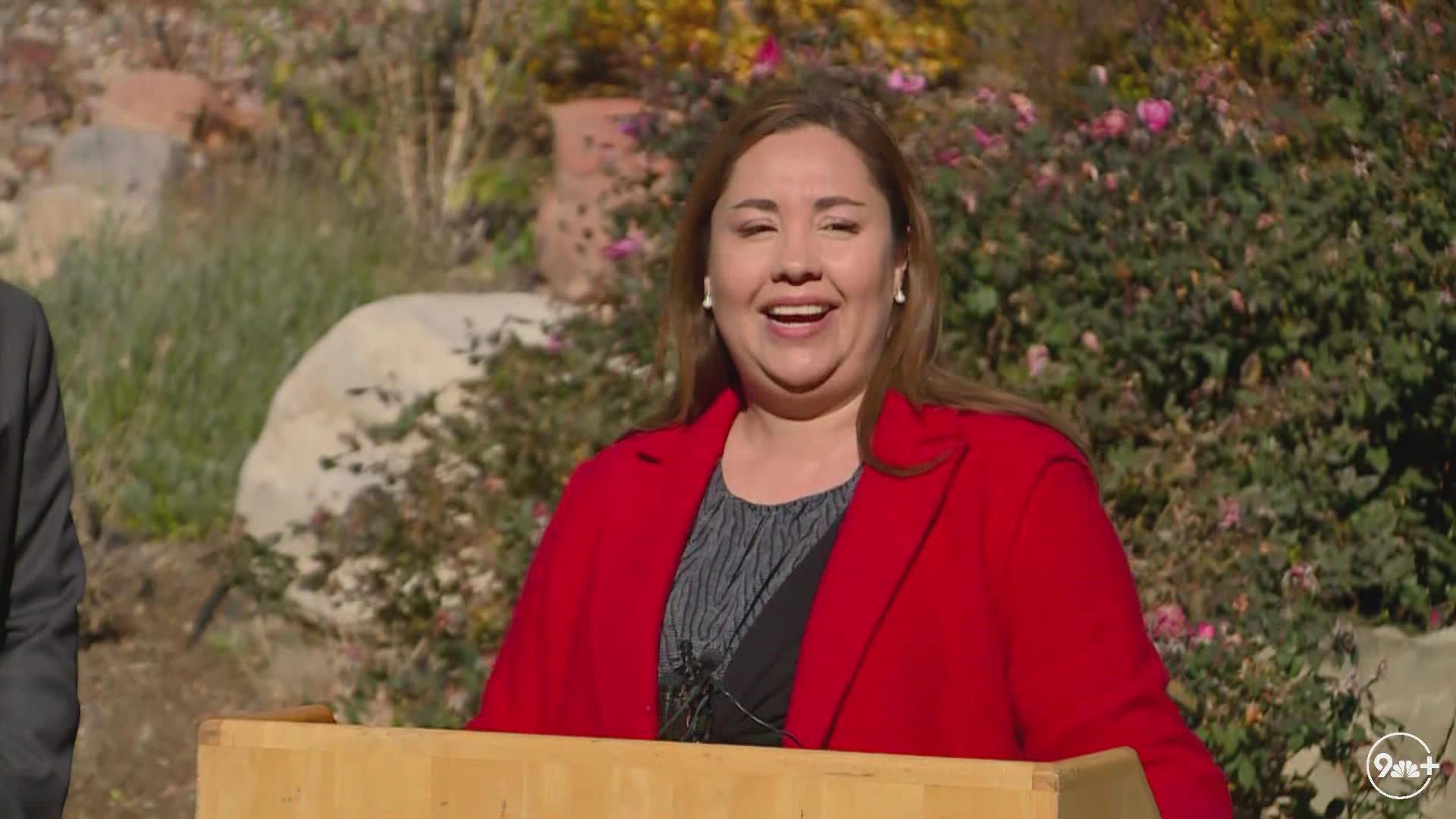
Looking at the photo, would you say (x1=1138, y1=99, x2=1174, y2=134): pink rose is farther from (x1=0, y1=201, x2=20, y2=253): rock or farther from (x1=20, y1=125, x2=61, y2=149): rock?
(x1=20, y1=125, x2=61, y2=149): rock

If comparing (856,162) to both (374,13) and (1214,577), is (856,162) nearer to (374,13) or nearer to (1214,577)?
(1214,577)

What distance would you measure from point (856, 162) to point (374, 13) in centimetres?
619

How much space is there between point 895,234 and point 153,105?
20.0ft

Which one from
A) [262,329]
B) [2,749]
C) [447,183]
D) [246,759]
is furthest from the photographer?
[447,183]

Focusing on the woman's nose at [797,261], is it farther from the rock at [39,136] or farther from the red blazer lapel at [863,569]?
the rock at [39,136]

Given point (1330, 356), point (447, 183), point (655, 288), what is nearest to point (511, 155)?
point (447, 183)

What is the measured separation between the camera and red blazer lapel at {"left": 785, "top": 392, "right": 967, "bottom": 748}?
270cm

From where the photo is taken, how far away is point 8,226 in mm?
8031

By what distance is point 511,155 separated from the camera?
859 cm

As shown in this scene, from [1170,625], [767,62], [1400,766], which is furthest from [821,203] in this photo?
[767,62]

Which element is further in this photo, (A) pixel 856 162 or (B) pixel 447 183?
(B) pixel 447 183

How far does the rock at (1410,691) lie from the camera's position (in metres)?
4.87

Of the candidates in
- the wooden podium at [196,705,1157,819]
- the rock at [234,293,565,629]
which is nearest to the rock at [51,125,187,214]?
the rock at [234,293,565,629]

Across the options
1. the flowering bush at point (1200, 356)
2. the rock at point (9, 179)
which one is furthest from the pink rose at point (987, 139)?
the rock at point (9, 179)
